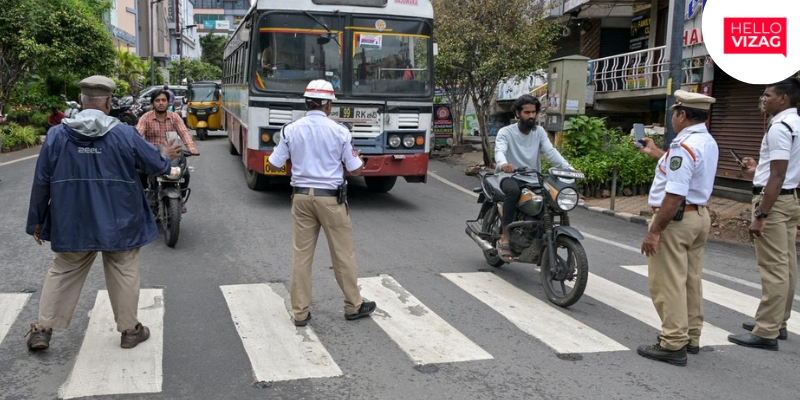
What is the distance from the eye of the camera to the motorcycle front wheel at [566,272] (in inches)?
219

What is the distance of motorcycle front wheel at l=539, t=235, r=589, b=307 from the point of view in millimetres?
5566

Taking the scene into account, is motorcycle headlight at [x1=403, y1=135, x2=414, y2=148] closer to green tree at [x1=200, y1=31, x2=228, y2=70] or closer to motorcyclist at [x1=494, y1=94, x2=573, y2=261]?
motorcyclist at [x1=494, y1=94, x2=573, y2=261]

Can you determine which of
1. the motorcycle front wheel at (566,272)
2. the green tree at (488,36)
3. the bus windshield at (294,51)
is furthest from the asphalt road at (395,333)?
the green tree at (488,36)

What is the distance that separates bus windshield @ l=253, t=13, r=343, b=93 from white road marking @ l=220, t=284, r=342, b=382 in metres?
4.51

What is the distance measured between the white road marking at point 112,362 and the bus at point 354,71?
4.94 metres

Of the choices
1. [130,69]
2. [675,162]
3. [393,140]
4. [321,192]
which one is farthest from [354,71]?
[130,69]

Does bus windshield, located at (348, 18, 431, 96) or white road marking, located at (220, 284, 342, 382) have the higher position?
bus windshield, located at (348, 18, 431, 96)

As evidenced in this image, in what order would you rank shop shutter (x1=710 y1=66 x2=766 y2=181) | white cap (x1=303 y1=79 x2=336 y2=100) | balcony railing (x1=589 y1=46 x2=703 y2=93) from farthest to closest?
1. balcony railing (x1=589 y1=46 x2=703 y2=93)
2. shop shutter (x1=710 y1=66 x2=766 y2=181)
3. white cap (x1=303 y1=79 x2=336 y2=100)

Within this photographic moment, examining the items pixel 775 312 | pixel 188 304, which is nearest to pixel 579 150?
pixel 775 312

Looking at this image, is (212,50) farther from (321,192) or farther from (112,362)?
(112,362)

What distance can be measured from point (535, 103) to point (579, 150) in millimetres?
7706

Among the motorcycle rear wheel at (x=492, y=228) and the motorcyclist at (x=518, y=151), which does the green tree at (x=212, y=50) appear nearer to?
the motorcycle rear wheel at (x=492, y=228)

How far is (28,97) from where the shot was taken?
78.9 ft

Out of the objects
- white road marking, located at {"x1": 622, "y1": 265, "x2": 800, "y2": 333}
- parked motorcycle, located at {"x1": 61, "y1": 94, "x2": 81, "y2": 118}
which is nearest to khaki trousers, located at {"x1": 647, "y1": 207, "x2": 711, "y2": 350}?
white road marking, located at {"x1": 622, "y1": 265, "x2": 800, "y2": 333}
